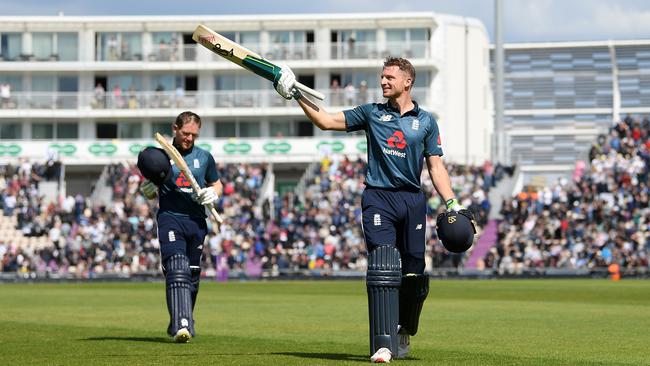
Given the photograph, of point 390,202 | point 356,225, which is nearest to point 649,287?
point 356,225

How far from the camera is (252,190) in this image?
62406 mm

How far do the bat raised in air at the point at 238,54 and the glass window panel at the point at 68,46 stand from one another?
236 feet

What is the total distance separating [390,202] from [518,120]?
78.7m

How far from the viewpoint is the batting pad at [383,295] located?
11719mm

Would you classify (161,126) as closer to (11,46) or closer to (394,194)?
(11,46)

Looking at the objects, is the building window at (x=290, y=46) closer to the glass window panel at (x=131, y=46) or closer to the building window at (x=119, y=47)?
the glass window panel at (x=131, y=46)

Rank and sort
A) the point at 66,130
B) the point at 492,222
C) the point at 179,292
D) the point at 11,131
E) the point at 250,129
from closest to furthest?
the point at 179,292 → the point at 492,222 → the point at 250,129 → the point at 11,131 → the point at 66,130

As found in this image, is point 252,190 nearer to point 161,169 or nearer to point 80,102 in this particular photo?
point 80,102

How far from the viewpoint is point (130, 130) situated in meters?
81.7

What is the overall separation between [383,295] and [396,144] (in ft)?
4.78

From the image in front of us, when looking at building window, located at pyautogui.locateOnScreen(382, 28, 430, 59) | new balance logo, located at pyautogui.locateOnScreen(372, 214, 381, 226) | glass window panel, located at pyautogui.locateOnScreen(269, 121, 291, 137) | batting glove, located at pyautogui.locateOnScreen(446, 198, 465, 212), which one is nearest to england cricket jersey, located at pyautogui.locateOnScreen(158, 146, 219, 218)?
new balance logo, located at pyautogui.locateOnScreen(372, 214, 381, 226)

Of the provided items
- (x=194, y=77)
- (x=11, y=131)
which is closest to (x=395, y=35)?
(x=194, y=77)

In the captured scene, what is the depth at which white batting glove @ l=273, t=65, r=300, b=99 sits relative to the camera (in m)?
12.0

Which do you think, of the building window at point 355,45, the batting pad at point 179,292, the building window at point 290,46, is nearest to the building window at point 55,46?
the building window at point 290,46
